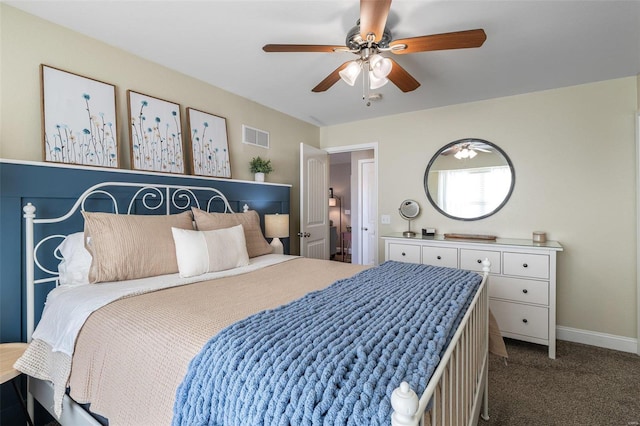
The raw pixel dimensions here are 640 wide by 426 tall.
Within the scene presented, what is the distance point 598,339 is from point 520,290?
89cm

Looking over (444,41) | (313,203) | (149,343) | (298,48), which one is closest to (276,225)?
(313,203)

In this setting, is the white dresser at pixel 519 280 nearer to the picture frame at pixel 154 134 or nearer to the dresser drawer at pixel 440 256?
the dresser drawer at pixel 440 256

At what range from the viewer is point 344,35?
2.02m

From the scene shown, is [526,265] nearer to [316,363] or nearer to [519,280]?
[519,280]

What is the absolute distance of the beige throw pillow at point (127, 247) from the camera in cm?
166

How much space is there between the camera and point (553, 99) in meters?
2.95

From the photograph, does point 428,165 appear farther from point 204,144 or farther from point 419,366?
point 419,366

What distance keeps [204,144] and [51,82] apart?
110cm

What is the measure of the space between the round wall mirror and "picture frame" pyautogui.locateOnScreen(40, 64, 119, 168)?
10.5 ft

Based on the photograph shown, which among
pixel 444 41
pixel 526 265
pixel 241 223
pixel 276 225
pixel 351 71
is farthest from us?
pixel 276 225

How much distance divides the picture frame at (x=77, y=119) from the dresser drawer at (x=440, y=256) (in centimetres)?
296

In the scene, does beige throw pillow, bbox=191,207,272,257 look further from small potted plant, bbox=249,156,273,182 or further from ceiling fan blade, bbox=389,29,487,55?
ceiling fan blade, bbox=389,29,487,55

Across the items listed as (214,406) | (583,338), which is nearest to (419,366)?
(214,406)

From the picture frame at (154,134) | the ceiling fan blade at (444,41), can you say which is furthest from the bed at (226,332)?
the ceiling fan blade at (444,41)
